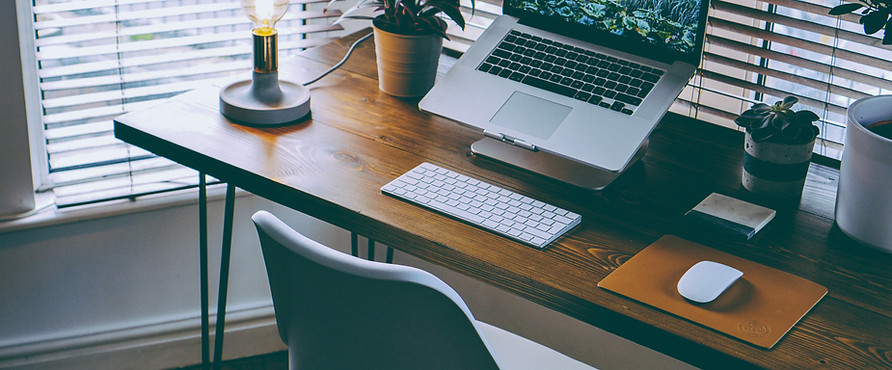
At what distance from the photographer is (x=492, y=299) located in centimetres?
193

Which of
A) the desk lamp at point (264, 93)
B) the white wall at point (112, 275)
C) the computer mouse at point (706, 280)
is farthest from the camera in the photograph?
the white wall at point (112, 275)

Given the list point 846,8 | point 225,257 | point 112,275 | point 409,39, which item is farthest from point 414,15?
Result: point 112,275

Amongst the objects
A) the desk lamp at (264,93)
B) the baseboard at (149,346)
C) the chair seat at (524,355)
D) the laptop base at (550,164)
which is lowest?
the baseboard at (149,346)

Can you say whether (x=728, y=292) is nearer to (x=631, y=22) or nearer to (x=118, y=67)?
(x=631, y=22)

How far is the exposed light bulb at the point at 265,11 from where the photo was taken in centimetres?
134

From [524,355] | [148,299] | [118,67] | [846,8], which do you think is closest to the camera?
[846,8]

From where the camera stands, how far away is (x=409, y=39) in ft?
4.68

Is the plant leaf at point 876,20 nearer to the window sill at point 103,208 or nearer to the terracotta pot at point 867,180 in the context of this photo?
the terracotta pot at point 867,180

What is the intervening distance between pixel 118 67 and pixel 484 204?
90 cm

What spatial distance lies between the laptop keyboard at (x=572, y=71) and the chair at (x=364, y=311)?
1.73ft

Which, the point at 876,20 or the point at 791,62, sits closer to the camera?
the point at 876,20

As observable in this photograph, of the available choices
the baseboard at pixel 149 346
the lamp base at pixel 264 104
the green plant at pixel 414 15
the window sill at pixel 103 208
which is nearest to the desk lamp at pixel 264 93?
the lamp base at pixel 264 104

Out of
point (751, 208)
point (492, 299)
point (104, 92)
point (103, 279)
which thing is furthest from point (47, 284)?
point (751, 208)

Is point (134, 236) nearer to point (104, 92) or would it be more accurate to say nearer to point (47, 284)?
point (47, 284)
